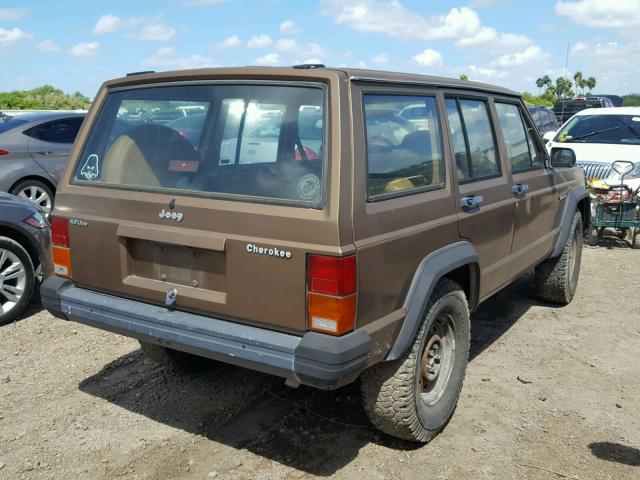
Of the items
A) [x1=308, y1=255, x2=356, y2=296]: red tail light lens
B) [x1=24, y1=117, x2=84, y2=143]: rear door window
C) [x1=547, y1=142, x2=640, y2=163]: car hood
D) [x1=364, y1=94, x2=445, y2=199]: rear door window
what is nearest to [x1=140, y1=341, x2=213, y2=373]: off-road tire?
[x1=308, y1=255, x2=356, y2=296]: red tail light lens

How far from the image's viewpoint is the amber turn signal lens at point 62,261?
3555 mm

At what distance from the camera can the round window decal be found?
113 inches

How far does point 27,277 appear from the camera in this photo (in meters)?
5.44

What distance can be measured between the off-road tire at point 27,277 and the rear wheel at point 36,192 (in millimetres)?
3118

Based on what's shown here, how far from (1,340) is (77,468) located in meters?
2.16

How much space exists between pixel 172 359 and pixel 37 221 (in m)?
2.19

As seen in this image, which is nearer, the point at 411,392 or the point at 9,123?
the point at 411,392

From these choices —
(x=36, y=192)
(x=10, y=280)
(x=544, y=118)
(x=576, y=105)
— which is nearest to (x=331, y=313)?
(x=10, y=280)

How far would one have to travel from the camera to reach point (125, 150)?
3.53 metres

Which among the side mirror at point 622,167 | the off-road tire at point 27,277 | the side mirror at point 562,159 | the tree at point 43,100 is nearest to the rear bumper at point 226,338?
Result: the off-road tire at point 27,277

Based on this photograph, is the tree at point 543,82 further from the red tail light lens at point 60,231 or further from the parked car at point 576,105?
the red tail light lens at point 60,231

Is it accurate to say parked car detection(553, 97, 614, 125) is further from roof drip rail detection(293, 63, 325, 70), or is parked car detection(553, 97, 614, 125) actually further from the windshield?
roof drip rail detection(293, 63, 325, 70)

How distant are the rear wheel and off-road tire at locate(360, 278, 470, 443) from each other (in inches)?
252

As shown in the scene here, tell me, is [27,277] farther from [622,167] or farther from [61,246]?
[622,167]
